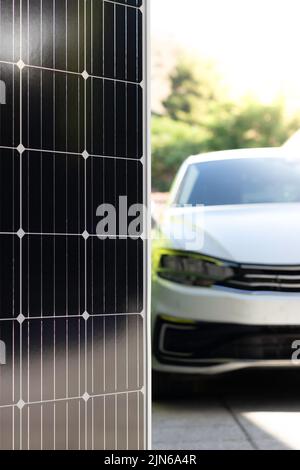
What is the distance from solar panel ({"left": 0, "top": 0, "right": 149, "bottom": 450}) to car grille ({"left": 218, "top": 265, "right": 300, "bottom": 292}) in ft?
6.59

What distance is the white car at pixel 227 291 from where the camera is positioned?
533 cm

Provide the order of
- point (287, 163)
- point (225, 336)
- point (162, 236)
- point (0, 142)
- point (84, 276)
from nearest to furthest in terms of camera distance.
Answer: point (0, 142) → point (84, 276) → point (225, 336) → point (162, 236) → point (287, 163)

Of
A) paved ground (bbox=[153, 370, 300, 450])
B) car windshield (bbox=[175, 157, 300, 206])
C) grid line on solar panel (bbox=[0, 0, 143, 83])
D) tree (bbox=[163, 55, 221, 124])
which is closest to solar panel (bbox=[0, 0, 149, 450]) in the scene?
grid line on solar panel (bbox=[0, 0, 143, 83])

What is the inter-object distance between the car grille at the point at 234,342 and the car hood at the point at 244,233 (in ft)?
1.38

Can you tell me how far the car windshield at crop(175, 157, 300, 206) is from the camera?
615cm

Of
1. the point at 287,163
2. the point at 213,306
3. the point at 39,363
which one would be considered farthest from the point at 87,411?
the point at 287,163

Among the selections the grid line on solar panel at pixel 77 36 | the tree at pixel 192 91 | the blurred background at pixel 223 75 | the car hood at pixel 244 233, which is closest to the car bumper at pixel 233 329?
the car hood at pixel 244 233

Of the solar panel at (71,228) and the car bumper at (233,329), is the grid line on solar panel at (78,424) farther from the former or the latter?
the car bumper at (233,329)

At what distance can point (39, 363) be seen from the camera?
126 inches

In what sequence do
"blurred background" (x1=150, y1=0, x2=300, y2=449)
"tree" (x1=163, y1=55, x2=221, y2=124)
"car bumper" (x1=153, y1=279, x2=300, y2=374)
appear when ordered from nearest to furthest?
"car bumper" (x1=153, y1=279, x2=300, y2=374), "blurred background" (x1=150, y1=0, x2=300, y2=449), "tree" (x1=163, y1=55, x2=221, y2=124)

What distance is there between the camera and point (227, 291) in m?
5.36

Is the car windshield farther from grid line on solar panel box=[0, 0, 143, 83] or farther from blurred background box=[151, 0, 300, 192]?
blurred background box=[151, 0, 300, 192]
